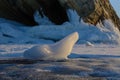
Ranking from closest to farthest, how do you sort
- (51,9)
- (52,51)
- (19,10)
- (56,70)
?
(56,70) → (52,51) → (51,9) → (19,10)

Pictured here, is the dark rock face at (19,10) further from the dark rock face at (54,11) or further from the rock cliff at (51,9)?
the dark rock face at (54,11)

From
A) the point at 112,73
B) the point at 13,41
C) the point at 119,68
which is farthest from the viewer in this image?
the point at 13,41

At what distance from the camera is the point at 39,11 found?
2177 cm

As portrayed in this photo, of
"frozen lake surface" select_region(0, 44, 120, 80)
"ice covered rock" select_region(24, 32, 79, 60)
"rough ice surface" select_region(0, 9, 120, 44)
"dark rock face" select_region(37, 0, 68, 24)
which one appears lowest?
"frozen lake surface" select_region(0, 44, 120, 80)

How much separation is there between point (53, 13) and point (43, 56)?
10373 mm

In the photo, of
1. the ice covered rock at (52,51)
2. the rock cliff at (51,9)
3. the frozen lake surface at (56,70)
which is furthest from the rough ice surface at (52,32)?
the frozen lake surface at (56,70)

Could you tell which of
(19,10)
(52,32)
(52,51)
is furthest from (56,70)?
(19,10)

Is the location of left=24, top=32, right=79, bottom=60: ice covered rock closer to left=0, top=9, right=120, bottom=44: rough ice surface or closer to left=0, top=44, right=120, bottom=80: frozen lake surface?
left=0, top=44, right=120, bottom=80: frozen lake surface

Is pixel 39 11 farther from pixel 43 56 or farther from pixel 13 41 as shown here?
pixel 43 56

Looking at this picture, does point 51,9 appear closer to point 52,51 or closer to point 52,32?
point 52,32

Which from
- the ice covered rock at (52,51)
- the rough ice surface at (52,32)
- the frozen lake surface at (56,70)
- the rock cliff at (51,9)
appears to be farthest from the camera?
the rock cliff at (51,9)

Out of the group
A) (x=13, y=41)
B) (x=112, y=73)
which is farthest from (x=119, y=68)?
(x=13, y=41)

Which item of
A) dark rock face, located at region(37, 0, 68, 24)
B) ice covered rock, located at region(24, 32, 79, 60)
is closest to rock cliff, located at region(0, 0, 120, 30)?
dark rock face, located at region(37, 0, 68, 24)

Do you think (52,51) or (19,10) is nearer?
(52,51)
